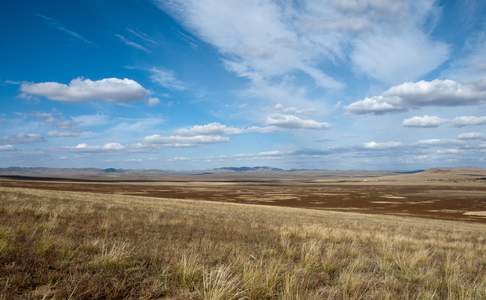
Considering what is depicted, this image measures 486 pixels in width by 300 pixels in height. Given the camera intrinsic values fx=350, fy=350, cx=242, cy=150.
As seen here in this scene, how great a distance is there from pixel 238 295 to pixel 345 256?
520 centimetres

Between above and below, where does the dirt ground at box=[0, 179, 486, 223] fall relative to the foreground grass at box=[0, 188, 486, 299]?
below

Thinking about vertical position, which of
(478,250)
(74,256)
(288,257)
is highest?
(74,256)

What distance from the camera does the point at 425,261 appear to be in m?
9.46

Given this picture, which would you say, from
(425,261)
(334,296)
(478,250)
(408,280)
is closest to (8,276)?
(334,296)

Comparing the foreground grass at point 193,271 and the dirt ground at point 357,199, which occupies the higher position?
the foreground grass at point 193,271

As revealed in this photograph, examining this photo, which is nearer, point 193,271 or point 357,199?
point 193,271

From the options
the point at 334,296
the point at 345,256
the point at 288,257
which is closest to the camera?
the point at 334,296

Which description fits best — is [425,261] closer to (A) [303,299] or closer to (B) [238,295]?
(A) [303,299]

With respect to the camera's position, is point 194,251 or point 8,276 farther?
point 194,251

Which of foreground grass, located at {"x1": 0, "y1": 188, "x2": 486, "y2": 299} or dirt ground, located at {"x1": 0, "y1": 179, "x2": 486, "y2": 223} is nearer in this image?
foreground grass, located at {"x1": 0, "y1": 188, "x2": 486, "y2": 299}

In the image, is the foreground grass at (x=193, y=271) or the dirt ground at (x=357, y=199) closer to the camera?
the foreground grass at (x=193, y=271)

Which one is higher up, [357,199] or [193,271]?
[193,271]

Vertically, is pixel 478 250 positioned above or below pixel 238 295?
below

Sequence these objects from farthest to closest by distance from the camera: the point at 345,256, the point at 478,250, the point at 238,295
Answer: the point at 478,250
the point at 345,256
the point at 238,295
